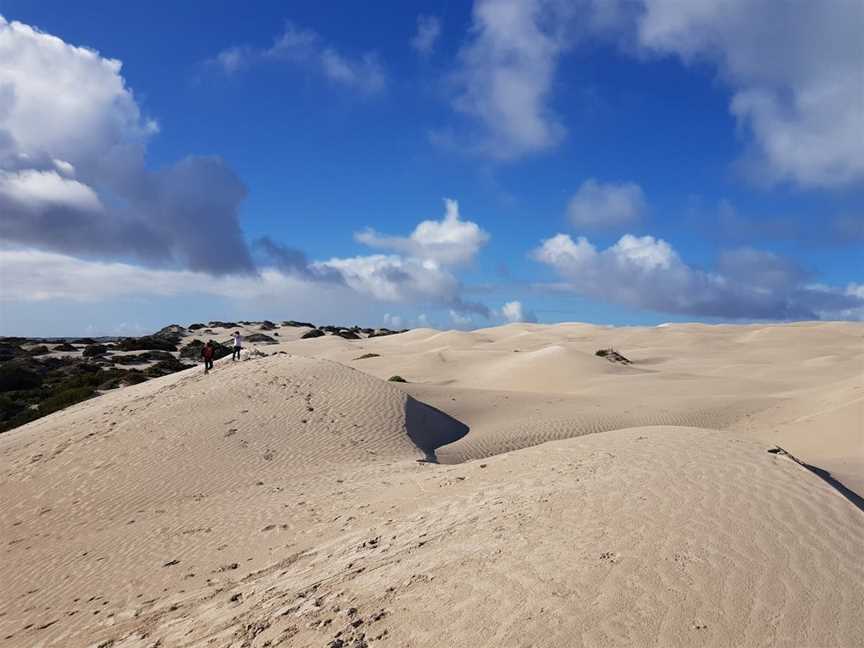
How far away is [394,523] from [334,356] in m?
37.2

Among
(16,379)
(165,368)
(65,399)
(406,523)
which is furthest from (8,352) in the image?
(406,523)

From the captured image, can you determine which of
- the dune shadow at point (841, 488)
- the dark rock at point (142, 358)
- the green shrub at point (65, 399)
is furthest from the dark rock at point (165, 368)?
the dune shadow at point (841, 488)

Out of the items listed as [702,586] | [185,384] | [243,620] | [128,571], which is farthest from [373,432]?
[702,586]

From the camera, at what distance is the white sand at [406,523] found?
4680 millimetres

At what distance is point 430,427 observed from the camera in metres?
19.4

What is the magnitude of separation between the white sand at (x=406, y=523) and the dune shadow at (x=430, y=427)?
138 mm

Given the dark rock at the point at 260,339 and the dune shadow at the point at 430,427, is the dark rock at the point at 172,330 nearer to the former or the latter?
the dark rock at the point at 260,339

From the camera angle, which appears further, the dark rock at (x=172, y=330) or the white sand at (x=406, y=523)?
the dark rock at (x=172, y=330)

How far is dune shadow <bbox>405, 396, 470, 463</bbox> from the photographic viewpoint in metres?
18.0

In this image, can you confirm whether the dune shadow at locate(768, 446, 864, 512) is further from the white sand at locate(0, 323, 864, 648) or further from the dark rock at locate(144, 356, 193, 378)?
the dark rock at locate(144, 356, 193, 378)

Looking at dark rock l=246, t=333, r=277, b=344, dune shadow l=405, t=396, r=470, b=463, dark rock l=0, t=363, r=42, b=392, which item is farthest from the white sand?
dark rock l=246, t=333, r=277, b=344

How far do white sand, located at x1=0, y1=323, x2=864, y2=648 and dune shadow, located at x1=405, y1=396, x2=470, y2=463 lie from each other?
0.45 ft

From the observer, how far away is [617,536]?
225 inches

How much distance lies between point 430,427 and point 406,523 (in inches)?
457
